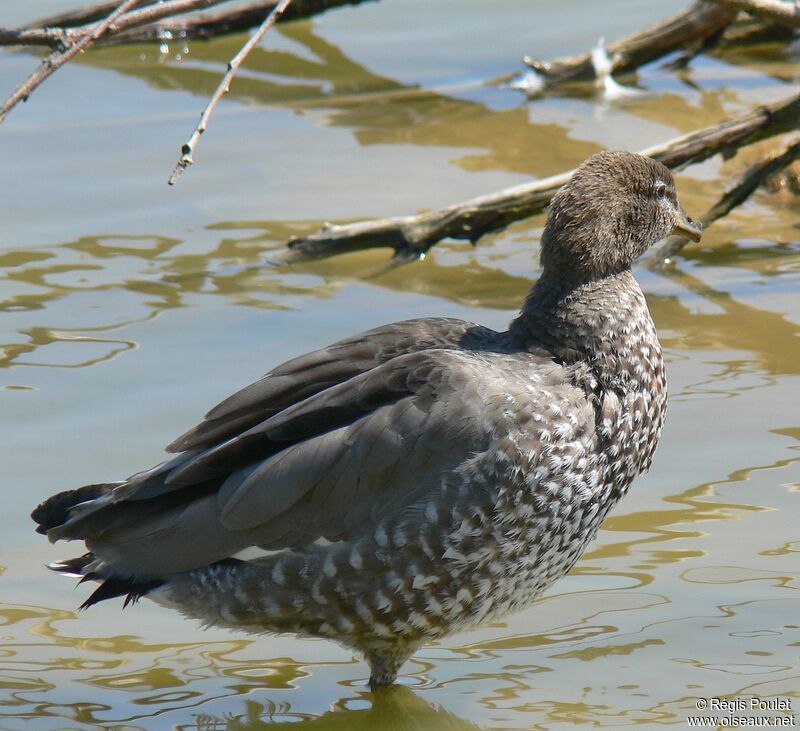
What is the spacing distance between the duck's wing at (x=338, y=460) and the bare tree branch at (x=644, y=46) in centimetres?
579

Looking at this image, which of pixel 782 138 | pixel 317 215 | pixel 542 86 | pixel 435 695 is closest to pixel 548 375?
pixel 435 695

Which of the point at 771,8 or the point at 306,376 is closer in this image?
the point at 306,376

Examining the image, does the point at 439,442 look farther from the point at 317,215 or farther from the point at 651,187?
the point at 317,215

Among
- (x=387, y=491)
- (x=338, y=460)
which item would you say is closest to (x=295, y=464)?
(x=338, y=460)

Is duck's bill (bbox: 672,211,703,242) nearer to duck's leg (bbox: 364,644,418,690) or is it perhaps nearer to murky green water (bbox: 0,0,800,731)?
murky green water (bbox: 0,0,800,731)

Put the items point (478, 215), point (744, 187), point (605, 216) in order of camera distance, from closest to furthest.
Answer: point (605, 216), point (478, 215), point (744, 187)

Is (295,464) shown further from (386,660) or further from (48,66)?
(48,66)

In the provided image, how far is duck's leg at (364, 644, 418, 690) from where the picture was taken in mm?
4984

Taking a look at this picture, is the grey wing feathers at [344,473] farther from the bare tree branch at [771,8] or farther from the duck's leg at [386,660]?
the bare tree branch at [771,8]

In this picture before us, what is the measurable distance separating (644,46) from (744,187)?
286 cm

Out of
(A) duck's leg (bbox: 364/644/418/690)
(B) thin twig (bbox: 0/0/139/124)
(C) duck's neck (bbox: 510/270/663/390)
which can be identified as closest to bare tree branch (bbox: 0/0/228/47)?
(B) thin twig (bbox: 0/0/139/124)

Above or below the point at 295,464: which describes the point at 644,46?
above

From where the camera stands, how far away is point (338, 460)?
4.82 m

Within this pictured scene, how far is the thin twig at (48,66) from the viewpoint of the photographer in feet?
14.8
